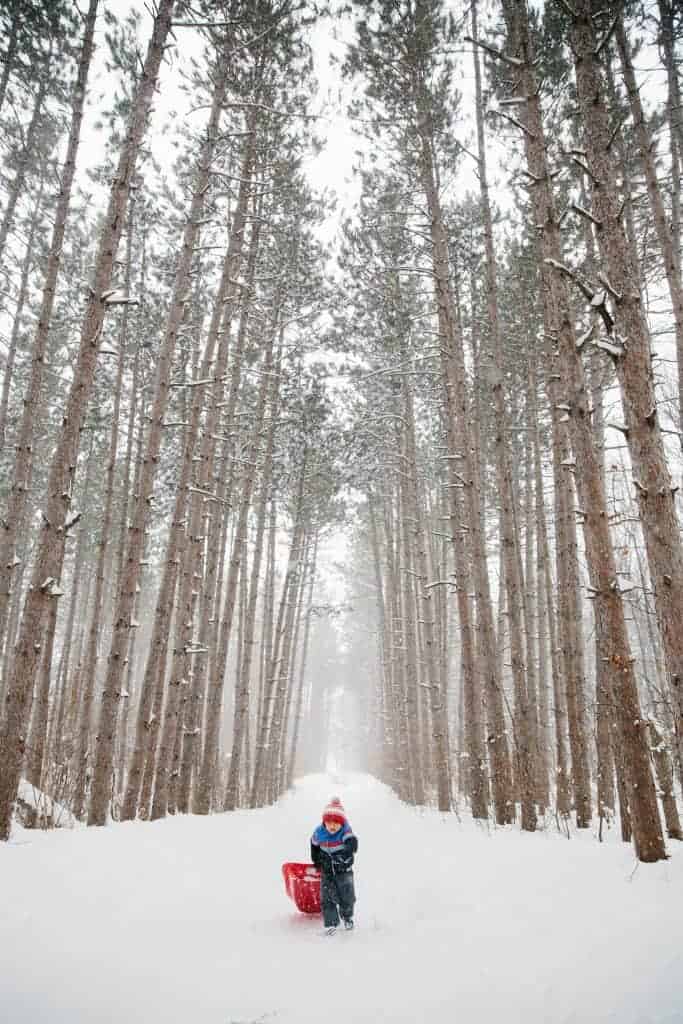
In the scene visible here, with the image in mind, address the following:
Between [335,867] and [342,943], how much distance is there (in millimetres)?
563

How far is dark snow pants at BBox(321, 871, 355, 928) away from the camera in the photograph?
4.38m

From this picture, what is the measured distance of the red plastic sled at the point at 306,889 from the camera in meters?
4.68

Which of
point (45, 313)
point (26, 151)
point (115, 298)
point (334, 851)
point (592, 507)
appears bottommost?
point (334, 851)

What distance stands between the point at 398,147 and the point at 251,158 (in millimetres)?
2511

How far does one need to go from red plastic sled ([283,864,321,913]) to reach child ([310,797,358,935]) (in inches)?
9.0

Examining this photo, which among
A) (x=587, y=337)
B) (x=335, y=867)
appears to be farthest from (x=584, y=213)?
(x=335, y=867)

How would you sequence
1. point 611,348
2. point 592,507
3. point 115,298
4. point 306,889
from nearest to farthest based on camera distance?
point 611,348 < point 306,889 < point 592,507 < point 115,298

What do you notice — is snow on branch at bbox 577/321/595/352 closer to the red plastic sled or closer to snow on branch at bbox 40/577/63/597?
the red plastic sled

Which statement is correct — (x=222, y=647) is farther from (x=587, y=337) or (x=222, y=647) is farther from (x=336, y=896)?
(x=587, y=337)

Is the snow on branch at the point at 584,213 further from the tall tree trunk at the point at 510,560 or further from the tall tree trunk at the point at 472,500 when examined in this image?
the tall tree trunk at the point at 472,500

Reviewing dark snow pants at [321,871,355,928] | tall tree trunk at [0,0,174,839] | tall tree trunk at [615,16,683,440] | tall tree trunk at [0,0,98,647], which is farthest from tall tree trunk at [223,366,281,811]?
dark snow pants at [321,871,355,928]

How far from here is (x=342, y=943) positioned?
13.1 ft

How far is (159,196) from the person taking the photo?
1071 centimetres

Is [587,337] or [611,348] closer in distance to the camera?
[611,348]
